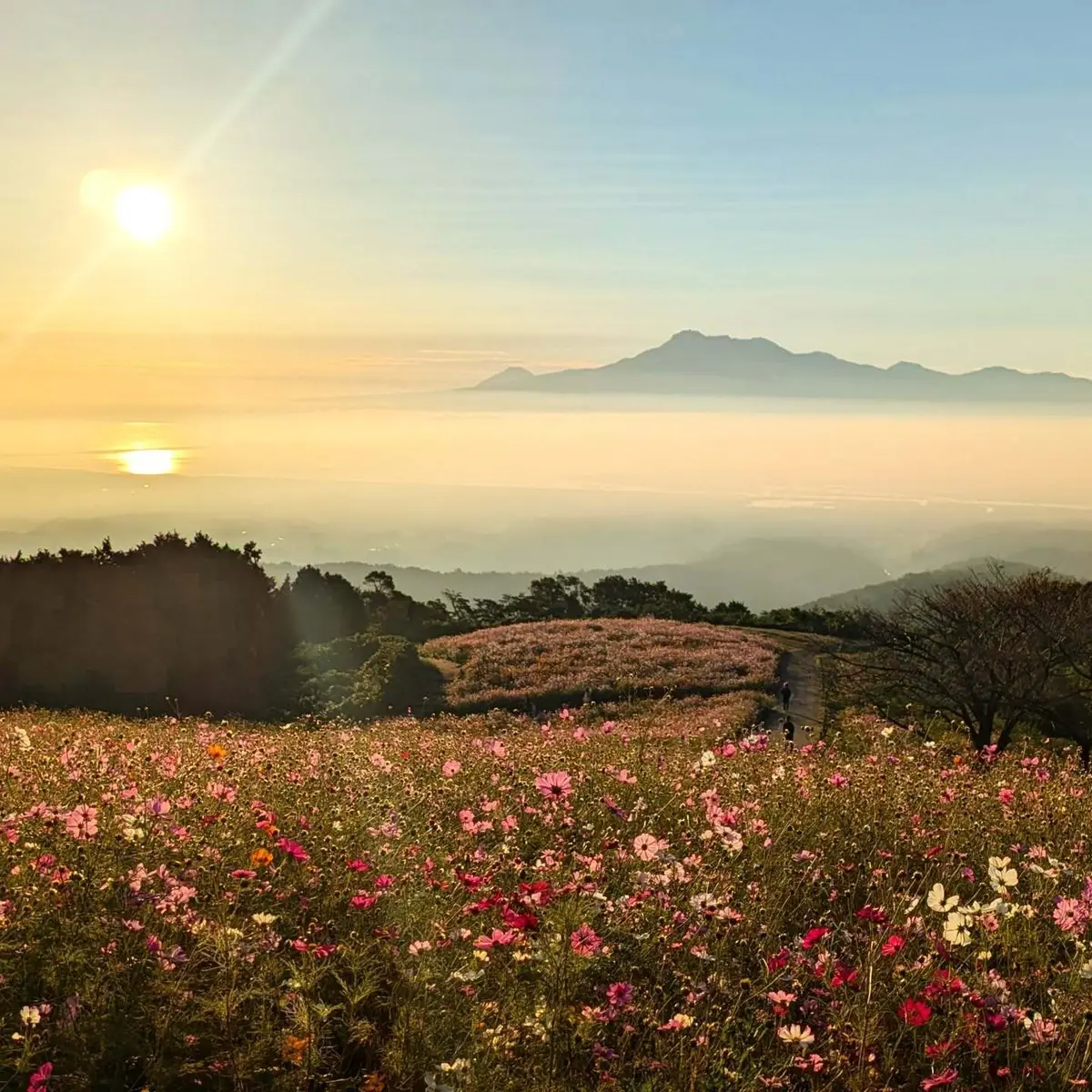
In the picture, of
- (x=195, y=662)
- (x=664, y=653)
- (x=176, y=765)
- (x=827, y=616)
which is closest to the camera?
(x=176, y=765)

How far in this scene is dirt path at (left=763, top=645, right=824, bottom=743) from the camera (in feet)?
92.1

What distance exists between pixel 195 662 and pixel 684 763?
28.3 metres

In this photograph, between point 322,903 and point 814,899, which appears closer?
point 322,903

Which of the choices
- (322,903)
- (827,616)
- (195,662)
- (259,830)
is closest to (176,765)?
(259,830)

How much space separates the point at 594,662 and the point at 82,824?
1355 inches

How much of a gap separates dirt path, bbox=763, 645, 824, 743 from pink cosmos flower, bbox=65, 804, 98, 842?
20885 millimetres

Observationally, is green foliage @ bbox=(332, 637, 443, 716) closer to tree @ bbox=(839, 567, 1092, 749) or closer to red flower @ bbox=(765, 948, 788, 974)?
tree @ bbox=(839, 567, 1092, 749)

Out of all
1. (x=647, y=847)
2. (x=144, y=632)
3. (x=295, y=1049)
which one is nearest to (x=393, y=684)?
(x=144, y=632)

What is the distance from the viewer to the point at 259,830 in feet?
18.2

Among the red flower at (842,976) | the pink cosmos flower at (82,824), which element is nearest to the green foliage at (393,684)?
the pink cosmos flower at (82,824)

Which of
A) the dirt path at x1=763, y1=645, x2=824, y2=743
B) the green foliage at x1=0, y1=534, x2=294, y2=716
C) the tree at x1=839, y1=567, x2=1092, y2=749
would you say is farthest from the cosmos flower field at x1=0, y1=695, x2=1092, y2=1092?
the green foliage at x1=0, y1=534, x2=294, y2=716

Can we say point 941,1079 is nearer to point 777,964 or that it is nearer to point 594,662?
point 777,964

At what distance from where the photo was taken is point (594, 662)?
3841cm

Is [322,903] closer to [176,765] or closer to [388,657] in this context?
[176,765]
